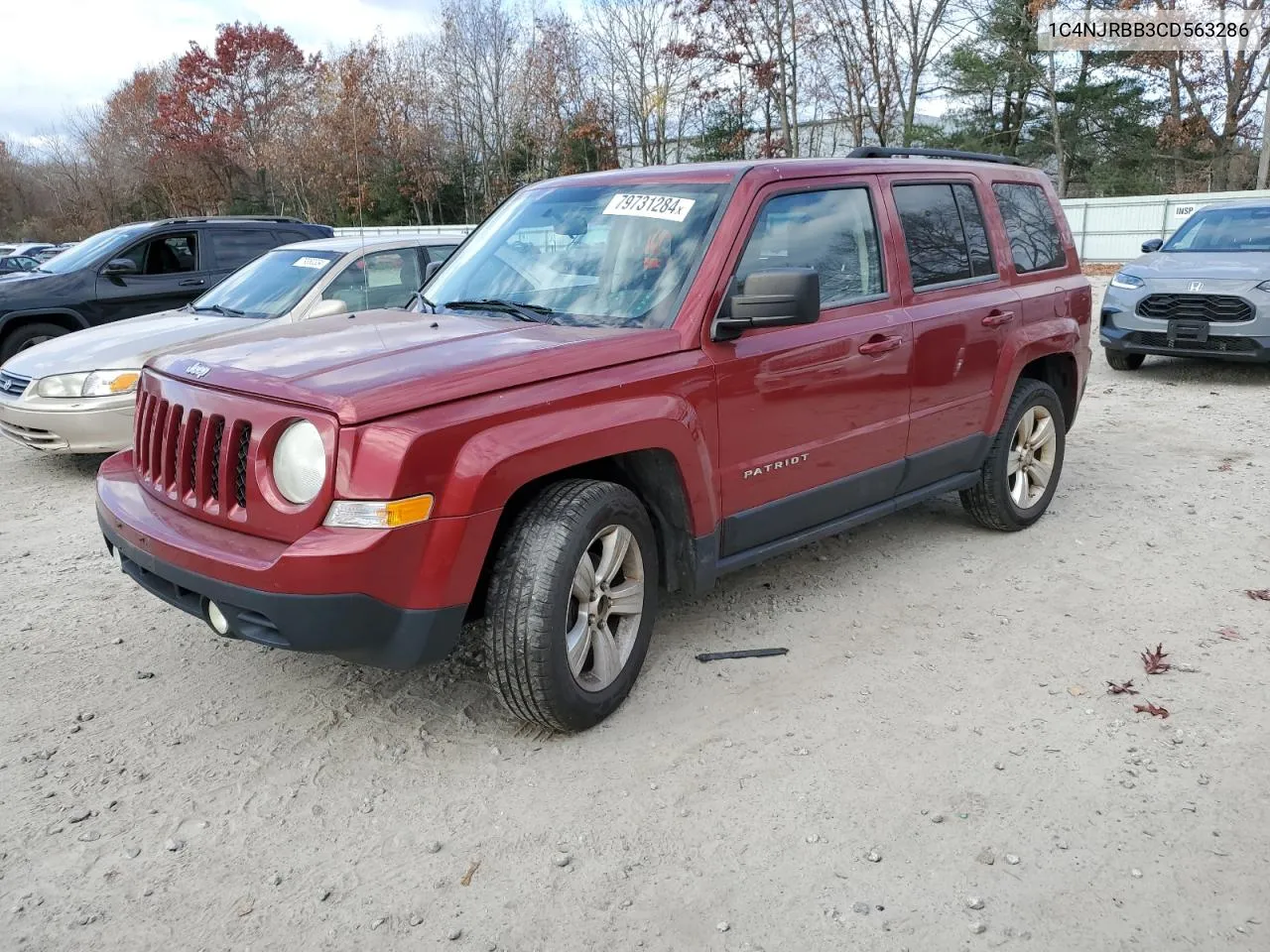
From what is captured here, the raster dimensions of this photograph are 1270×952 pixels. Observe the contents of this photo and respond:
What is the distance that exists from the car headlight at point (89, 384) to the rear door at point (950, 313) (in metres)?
5.11

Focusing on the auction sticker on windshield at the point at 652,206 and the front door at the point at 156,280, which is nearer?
the auction sticker on windshield at the point at 652,206

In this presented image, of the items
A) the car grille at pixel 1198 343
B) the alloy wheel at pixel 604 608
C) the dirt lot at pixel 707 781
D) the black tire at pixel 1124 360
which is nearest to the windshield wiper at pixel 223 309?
the dirt lot at pixel 707 781

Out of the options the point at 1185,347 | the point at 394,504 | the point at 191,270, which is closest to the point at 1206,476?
the point at 1185,347

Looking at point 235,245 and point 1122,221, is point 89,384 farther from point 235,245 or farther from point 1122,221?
Result: point 1122,221

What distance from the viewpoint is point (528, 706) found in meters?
3.25

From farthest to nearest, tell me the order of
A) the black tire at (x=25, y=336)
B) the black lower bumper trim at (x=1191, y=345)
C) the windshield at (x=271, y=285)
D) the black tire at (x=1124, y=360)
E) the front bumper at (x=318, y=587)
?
1. the black tire at (x=1124, y=360)
2. the black tire at (x=25, y=336)
3. the black lower bumper trim at (x=1191, y=345)
4. the windshield at (x=271, y=285)
5. the front bumper at (x=318, y=587)

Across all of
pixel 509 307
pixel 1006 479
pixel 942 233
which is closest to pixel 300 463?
pixel 509 307

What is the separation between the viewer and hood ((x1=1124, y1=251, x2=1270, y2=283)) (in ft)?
29.3

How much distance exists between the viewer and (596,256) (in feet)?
13.1

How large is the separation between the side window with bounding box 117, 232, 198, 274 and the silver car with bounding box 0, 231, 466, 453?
2219mm

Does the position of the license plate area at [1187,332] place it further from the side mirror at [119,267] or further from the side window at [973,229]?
the side mirror at [119,267]

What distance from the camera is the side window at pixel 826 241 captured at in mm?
3936

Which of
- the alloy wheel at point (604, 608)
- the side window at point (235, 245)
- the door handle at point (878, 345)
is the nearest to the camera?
the alloy wheel at point (604, 608)

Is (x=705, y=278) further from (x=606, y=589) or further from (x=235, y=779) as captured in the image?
(x=235, y=779)
